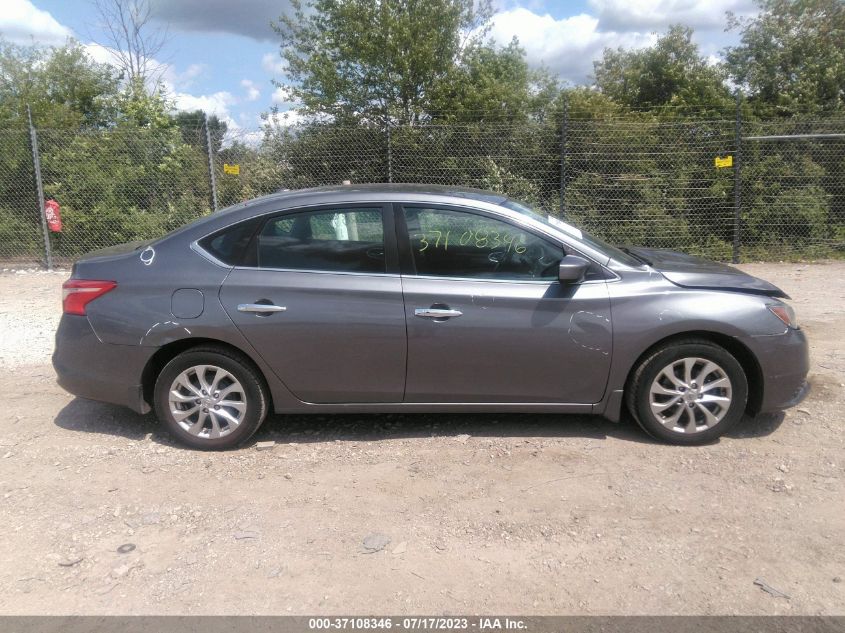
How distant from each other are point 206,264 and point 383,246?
1.15 m

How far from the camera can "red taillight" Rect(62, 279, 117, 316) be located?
173 inches

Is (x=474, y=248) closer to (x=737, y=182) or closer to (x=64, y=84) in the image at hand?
(x=737, y=182)

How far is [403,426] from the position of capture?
15.6ft

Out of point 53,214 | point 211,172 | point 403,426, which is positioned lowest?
point 403,426

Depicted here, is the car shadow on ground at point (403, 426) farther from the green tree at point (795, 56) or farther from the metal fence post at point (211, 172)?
the green tree at point (795, 56)

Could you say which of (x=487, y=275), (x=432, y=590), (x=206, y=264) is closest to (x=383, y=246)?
(x=487, y=275)

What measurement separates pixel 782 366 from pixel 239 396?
11.4 feet

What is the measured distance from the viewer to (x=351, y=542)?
3.37m

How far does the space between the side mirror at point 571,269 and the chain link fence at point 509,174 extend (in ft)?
24.3

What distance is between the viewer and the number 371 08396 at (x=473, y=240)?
4.34 metres

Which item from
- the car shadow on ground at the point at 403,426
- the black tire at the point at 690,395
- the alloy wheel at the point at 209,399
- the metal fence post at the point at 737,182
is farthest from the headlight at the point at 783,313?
the metal fence post at the point at 737,182

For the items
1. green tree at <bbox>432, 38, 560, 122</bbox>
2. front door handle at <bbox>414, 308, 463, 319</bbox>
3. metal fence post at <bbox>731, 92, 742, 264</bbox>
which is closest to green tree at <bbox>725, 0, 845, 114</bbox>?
metal fence post at <bbox>731, 92, 742, 264</bbox>

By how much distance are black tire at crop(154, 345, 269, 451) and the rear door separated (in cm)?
17

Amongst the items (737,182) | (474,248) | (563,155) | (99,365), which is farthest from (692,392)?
(737,182)
